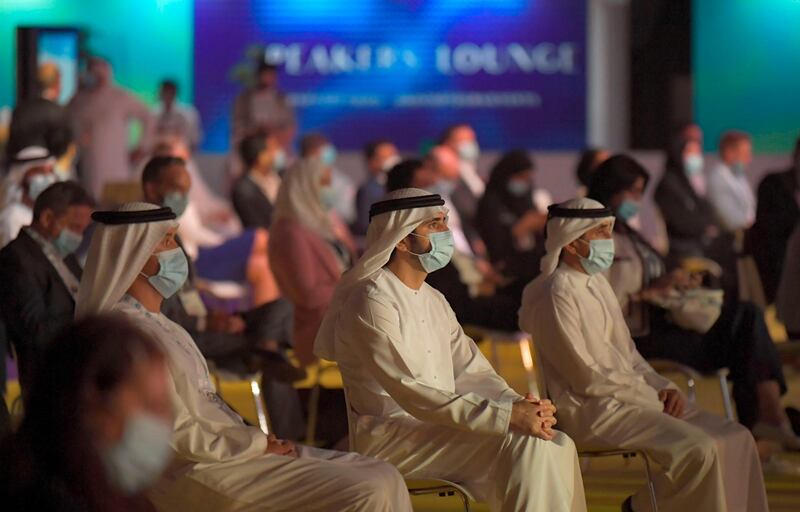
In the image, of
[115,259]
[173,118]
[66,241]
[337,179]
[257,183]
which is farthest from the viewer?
[173,118]

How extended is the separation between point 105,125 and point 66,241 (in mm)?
8650

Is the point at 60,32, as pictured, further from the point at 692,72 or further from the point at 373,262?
the point at 373,262

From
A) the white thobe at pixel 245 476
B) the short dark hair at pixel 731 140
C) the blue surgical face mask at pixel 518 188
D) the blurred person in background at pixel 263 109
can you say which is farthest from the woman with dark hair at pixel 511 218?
the white thobe at pixel 245 476

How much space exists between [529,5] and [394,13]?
1.35 meters

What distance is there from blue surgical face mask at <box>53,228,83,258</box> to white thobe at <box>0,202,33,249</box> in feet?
5.63

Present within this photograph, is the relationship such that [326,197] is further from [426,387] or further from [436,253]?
[426,387]

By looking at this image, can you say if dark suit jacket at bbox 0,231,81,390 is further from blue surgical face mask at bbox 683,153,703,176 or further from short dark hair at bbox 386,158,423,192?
blue surgical face mask at bbox 683,153,703,176

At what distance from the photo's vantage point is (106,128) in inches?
577

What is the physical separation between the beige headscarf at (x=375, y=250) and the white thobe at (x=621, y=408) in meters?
0.73

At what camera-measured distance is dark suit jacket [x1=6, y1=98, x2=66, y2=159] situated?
10.0m

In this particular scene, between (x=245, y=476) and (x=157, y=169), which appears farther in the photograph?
(x=157, y=169)

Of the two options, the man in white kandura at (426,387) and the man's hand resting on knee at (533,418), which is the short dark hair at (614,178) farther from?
the man's hand resting on knee at (533,418)

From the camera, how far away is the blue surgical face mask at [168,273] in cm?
465

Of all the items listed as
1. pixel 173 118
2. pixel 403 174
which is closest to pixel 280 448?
pixel 403 174
